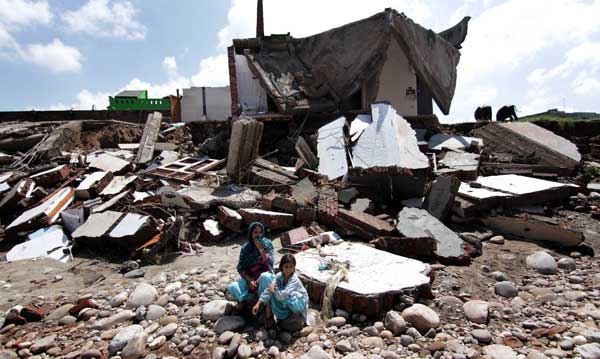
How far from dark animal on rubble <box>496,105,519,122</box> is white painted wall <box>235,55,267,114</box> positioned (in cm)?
841

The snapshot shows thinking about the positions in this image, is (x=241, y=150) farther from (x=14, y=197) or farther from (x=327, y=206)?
(x=14, y=197)

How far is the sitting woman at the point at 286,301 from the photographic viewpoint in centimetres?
265

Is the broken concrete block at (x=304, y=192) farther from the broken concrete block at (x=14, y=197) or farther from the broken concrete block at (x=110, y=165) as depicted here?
the broken concrete block at (x=14, y=197)

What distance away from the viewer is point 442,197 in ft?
16.8

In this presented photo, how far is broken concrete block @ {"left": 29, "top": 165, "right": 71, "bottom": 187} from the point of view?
6598 mm

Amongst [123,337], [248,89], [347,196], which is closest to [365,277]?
[123,337]

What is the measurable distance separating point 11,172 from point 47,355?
647cm

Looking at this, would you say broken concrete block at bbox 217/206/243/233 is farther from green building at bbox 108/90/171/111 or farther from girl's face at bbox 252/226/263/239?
green building at bbox 108/90/171/111

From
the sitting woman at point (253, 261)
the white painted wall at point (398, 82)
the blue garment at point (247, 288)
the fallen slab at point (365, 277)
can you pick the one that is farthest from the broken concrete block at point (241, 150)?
the white painted wall at point (398, 82)

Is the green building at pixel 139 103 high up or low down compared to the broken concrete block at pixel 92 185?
up

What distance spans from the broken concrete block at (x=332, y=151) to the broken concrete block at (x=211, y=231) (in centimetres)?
218

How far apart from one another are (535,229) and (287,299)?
3844 mm

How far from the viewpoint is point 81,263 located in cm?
437

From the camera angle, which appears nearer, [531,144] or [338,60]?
[531,144]
